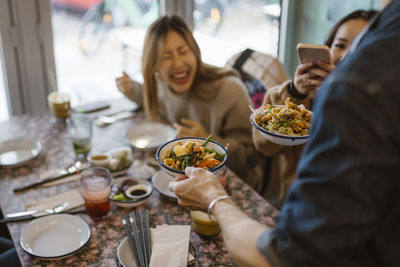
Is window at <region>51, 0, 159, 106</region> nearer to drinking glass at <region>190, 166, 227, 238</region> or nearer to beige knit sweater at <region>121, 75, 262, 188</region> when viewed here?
beige knit sweater at <region>121, 75, 262, 188</region>

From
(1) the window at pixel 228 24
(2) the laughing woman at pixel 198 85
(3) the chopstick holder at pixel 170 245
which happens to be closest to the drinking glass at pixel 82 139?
(2) the laughing woman at pixel 198 85

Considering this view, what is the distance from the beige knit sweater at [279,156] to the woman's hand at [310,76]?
3 cm

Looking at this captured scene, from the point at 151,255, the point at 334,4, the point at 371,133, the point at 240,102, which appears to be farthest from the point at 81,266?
the point at 334,4

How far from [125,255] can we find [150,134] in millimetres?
919

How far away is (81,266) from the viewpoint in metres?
1.25

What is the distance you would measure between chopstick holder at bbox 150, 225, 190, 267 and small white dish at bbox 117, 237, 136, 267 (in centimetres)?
8

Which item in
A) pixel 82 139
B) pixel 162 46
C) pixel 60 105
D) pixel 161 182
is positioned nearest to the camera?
pixel 161 182

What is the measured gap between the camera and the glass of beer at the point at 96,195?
144cm

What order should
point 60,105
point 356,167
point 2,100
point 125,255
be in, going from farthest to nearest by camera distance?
1. point 2,100
2. point 60,105
3. point 125,255
4. point 356,167

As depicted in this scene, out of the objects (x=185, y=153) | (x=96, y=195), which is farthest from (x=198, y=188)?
(x=96, y=195)

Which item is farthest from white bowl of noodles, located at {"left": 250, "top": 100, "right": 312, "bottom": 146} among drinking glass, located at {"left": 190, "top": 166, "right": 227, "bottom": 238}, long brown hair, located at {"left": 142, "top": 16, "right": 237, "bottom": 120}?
long brown hair, located at {"left": 142, "top": 16, "right": 237, "bottom": 120}

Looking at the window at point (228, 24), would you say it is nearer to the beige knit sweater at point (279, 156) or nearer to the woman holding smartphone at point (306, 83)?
the beige knit sweater at point (279, 156)

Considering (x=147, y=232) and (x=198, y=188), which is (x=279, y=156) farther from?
(x=198, y=188)

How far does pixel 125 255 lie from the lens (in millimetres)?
1252
